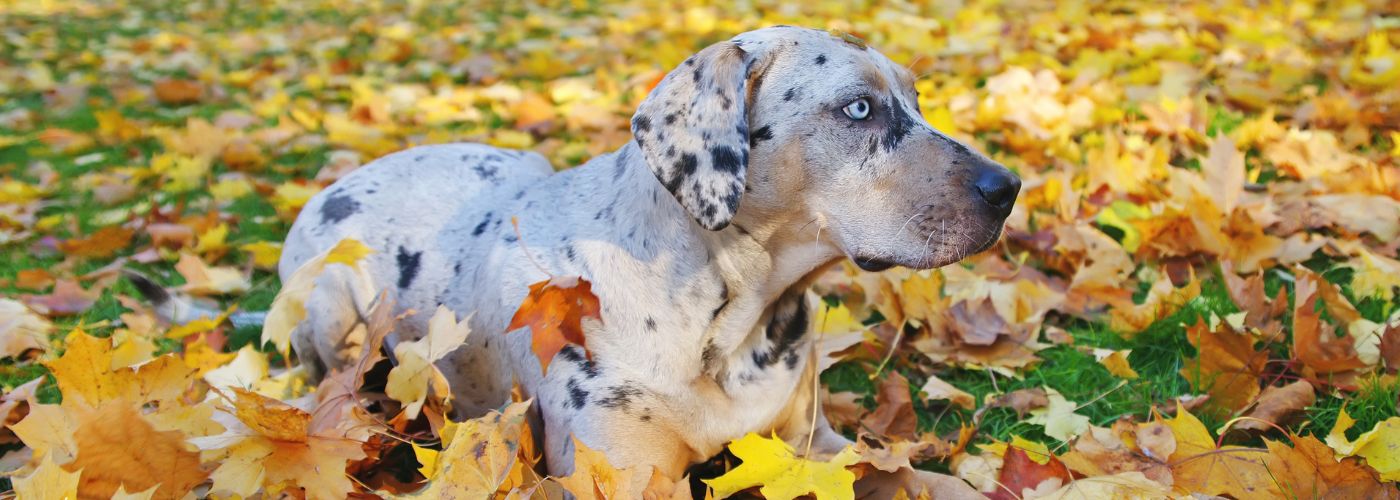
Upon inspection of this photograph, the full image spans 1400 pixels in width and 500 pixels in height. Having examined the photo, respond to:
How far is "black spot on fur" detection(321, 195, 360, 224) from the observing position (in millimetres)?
3547

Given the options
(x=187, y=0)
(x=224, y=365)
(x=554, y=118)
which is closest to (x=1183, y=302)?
(x=224, y=365)

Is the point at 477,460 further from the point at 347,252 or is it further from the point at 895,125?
the point at 895,125

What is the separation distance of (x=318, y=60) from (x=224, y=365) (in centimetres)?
588

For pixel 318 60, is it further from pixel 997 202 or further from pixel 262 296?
pixel 997 202

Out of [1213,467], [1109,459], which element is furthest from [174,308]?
[1213,467]

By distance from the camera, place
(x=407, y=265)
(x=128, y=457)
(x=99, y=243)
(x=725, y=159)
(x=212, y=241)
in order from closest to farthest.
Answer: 1. (x=128, y=457)
2. (x=725, y=159)
3. (x=407, y=265)
4. (x=212, y=241)
5. (x=99, y=243)

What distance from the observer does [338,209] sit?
358 cm

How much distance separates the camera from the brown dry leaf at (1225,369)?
2.94 meters

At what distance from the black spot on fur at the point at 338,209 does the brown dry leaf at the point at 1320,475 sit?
2.87 m

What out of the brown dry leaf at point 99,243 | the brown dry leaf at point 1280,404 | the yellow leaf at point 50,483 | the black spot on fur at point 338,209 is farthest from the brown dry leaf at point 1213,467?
the brown dry leaf at point 99,243

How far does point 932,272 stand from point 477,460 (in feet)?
6.35

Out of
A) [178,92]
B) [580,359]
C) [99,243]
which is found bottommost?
[178,92]

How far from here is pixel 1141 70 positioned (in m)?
6.23

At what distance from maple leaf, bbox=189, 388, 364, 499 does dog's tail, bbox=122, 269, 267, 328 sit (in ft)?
4.52
